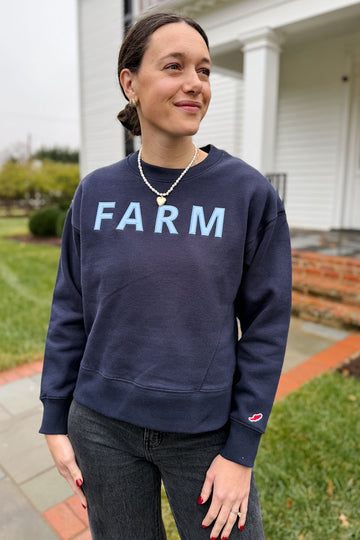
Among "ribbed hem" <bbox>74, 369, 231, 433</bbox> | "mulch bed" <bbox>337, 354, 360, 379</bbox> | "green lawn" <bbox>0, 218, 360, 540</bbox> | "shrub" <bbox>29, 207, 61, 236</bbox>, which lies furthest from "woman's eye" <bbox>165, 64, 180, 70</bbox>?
"shrub" <bbox>29, 207, 61, 236</bbox>

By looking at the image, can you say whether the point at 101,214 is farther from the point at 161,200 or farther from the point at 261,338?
the point at 261,338

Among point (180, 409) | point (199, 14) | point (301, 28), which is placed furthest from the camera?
point (199, 14)

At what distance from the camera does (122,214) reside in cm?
110

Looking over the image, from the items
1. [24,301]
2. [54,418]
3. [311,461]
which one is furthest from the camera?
[24,301]

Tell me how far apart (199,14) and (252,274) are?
6.50 meters

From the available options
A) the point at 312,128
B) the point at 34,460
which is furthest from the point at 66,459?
the point at 312,128

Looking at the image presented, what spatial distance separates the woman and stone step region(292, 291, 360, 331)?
3941 mm

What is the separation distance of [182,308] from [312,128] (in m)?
7.83

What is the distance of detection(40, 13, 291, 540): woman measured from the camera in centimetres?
103

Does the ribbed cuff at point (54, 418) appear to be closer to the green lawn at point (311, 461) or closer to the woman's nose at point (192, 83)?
the woman's nose at point (192, 83)

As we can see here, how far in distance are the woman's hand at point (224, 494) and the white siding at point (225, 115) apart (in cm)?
848

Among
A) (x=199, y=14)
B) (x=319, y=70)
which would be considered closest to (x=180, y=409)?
(x=199, y=14)

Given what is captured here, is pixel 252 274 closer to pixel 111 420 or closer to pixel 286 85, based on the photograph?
pixel 111 420

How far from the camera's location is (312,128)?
26.1ft
